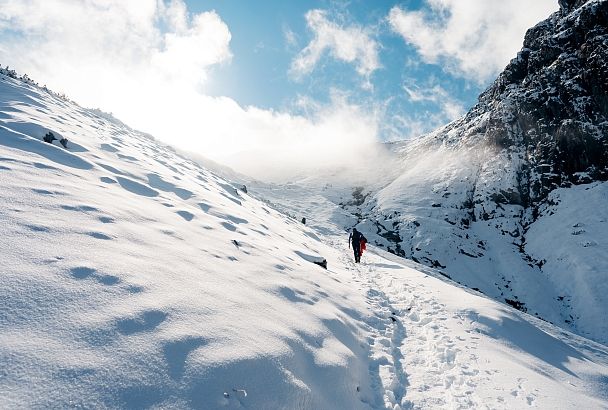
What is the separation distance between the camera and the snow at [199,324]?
3.62m

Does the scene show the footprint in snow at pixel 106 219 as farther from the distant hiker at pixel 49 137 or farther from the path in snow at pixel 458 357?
the distant hiker at pixel 49 137

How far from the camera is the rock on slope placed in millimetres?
27438

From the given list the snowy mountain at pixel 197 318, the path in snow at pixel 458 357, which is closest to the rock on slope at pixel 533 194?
the snowy mountain at pixel 197 318

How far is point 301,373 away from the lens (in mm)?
5117

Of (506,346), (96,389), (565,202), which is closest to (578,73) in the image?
(565,202)

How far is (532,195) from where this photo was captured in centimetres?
3662

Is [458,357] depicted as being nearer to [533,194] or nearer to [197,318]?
[197,318]

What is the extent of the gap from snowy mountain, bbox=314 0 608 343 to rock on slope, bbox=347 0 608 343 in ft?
0.38

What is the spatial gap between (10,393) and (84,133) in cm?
1693

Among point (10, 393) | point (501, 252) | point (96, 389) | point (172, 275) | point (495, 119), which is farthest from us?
point (495, 119)

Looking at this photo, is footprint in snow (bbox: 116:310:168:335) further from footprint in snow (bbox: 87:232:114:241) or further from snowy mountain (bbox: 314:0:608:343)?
snowy mountain (bbox: 314:0:608:343)

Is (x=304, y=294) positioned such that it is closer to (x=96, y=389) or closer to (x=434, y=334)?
(x=434, y=334)

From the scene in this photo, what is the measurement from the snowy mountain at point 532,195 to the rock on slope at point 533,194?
0.11 metres

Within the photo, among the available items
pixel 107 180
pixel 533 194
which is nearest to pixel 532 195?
pixel 533 194
